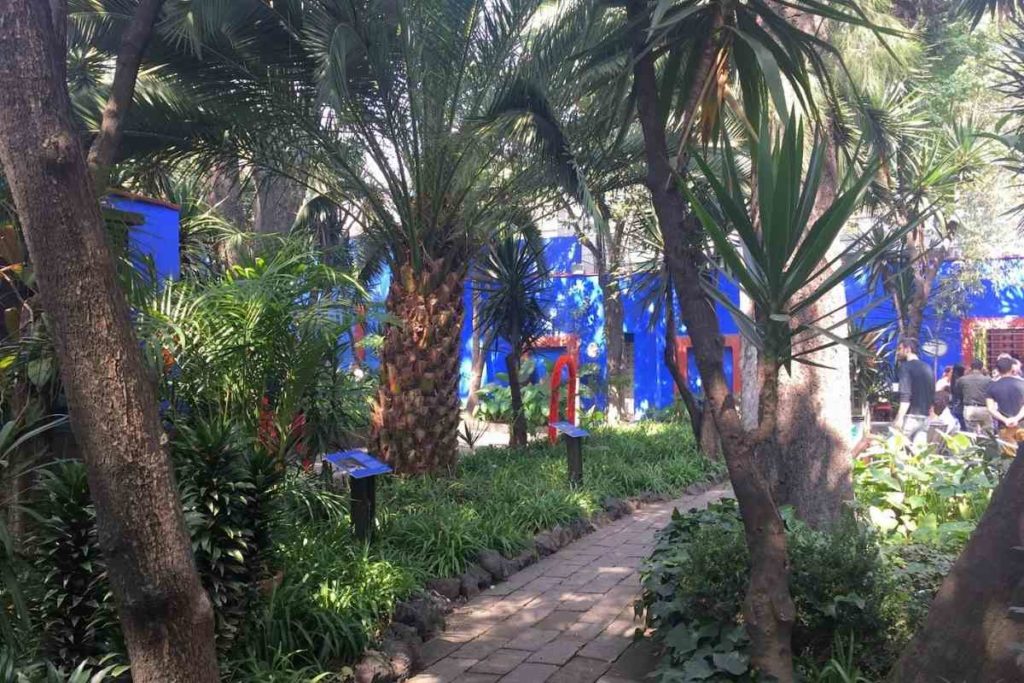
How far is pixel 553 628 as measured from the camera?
552 cm

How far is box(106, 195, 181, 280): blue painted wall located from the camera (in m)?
7.08

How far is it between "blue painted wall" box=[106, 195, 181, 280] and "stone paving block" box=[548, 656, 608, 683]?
4.18 m

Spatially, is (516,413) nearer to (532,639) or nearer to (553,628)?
(553,628)

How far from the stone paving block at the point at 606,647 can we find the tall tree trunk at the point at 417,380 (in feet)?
12.4

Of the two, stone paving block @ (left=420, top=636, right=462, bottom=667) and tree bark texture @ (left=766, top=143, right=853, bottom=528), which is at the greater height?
A: tree bark texture @ (left=766, top=143, right=853, bottom=528)

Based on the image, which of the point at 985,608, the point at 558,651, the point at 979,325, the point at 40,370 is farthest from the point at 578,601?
the point at 979,325

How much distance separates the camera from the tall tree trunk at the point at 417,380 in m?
8.79

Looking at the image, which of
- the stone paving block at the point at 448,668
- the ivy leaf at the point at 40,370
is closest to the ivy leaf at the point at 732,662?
the stone paving block at the point at 448,668

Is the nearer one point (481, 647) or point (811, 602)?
point (811, 602)

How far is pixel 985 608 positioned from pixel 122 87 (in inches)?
214

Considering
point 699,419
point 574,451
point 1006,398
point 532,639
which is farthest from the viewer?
point 699,419

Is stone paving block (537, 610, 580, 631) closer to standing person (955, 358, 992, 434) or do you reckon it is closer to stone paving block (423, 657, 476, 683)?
stone paving block (423, 657, 476, 683)

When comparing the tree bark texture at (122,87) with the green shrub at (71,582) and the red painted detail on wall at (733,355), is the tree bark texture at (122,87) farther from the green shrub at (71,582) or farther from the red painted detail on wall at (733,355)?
the red painted detail on wall at (733,355)

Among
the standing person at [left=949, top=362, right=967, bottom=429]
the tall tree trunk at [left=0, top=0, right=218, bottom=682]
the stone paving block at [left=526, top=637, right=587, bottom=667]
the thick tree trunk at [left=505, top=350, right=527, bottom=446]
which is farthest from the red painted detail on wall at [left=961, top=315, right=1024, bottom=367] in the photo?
the tall tree trunk at [left=0, top=0, right=218, bottom=682]
